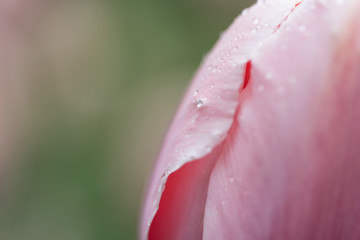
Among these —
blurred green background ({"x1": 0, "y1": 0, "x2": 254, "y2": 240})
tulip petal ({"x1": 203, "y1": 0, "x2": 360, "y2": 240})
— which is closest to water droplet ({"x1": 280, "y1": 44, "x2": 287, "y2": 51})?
tulip petal ({"x1": 203, "y1": 0, "x2": 360, "y2": 240})

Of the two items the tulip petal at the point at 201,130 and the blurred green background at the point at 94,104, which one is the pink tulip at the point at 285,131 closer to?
the tulip petal at the point at 201,130

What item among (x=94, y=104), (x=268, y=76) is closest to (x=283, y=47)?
(x=268, y=76)

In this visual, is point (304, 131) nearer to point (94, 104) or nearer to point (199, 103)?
point (199, 103)

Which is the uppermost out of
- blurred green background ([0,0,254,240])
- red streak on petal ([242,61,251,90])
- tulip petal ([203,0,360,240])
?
blurred green background ([0,0,254,240])

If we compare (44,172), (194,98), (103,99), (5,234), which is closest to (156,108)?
(103,99)

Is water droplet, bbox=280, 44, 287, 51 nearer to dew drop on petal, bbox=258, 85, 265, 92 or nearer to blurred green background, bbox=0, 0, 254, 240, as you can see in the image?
dew drop on petal, bbox=258, 85, 265, 92

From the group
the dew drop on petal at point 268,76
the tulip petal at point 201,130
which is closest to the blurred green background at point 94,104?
the tulip petal at point 201,130
